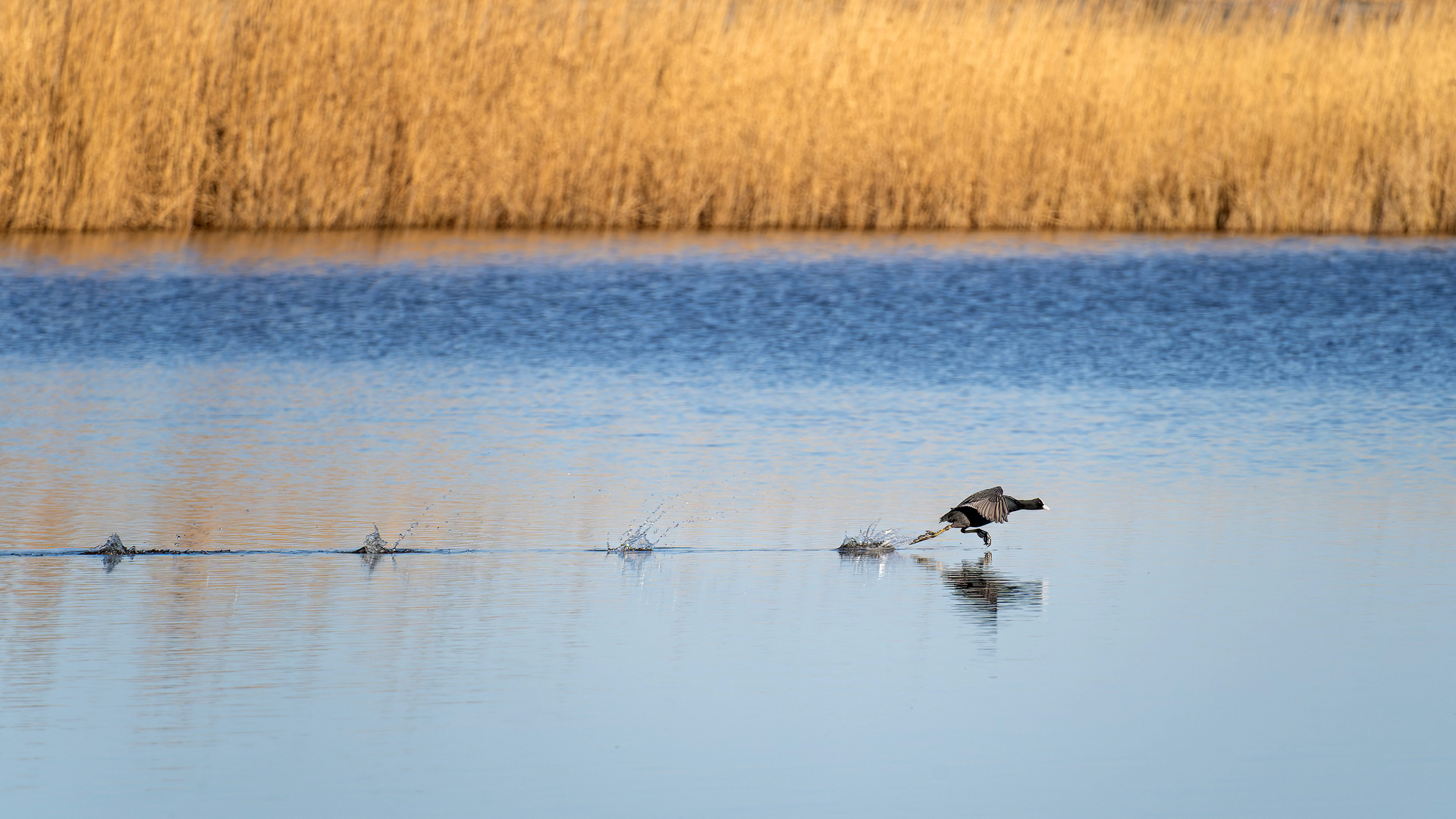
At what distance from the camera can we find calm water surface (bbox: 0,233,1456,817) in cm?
314

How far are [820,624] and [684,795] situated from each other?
3.79 ft

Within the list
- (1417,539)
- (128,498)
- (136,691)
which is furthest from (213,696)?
(1417,539)

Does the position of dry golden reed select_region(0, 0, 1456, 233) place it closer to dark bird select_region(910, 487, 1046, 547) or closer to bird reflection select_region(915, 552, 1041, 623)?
dark bird select_region(910, 487, 1046, 547)

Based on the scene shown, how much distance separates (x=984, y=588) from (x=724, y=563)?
26.0 inches

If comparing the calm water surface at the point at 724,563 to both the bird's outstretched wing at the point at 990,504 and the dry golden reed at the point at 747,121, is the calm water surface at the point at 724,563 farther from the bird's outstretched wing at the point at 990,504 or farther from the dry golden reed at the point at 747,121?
the dry golden reed at the point at 747,121

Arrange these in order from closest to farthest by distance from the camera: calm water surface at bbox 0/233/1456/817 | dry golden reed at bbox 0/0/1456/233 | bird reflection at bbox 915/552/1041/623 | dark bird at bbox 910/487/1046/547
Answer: calm water surface at bbox 0/233/1456/817
bird reflection at bbox 915/552/1041/623
dark bird at bbox 910/487/1046/547
dry golden reed at bbox 0/0/1456/233

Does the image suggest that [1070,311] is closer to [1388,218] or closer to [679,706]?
[1388,218]

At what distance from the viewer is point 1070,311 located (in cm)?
1048

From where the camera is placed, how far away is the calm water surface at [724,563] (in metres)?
3.14

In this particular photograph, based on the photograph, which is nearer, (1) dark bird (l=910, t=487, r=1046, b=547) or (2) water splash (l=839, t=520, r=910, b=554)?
(2) water splash (l=839, t=520, r=910, b=554)

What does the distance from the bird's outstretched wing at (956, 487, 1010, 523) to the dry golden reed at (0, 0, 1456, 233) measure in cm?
910

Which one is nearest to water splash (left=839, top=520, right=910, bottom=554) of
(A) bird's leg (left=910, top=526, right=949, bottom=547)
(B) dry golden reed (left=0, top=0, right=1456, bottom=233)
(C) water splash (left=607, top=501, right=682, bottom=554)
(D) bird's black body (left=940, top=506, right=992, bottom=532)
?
(A) bird's leg (left=910, top=526, right=949, bottom=547)

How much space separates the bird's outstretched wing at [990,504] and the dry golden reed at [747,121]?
29.9ft

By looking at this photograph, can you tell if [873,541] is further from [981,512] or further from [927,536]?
[981,512]
